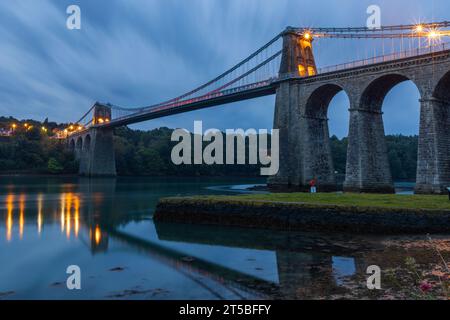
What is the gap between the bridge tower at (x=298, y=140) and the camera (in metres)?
39.4

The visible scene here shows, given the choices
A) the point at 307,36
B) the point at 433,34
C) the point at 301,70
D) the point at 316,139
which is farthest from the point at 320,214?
the point at 307,36

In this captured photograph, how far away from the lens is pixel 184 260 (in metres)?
12.2

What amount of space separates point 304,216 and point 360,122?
19.7 metres

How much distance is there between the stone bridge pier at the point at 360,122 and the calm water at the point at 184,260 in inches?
651

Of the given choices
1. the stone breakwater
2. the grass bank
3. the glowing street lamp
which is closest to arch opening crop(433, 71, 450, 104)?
the grass bank

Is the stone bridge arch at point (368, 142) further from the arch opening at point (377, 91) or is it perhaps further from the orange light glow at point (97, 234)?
the orange light glow at point (97, 234)

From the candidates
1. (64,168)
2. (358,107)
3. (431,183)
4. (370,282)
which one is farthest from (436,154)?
(64,168)

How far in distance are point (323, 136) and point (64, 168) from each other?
72.4 meters

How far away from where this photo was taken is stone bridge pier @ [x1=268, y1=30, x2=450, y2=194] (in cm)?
2747

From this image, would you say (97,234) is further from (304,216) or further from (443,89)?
(443,89)

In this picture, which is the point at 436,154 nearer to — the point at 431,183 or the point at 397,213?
the point at 431,183

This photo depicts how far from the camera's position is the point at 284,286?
8.61m

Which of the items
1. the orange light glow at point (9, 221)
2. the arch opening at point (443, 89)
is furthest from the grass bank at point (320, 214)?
the arch opening at point (443, 89)
